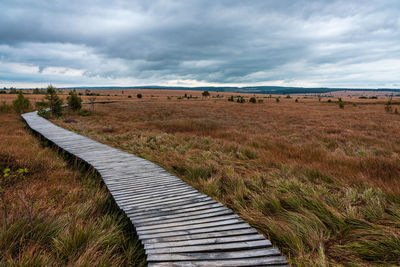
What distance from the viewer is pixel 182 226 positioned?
114 inches

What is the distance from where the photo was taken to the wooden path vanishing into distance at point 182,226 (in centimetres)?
228

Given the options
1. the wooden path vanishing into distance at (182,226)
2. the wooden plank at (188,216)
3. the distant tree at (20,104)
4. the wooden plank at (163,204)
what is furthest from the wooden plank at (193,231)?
the distant tree at (20,104)

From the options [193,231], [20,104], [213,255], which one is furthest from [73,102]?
[213,255]

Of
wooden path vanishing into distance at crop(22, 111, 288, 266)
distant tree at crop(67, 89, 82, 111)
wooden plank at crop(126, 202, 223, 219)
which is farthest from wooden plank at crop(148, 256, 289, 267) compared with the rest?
distant tree at crop(67, 89, 82, 111)

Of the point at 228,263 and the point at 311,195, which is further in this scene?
the point at 311,195

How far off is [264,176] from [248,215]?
2015mm

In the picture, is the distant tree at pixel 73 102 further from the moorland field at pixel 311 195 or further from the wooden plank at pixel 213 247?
the wooden plank at pixel 213 247

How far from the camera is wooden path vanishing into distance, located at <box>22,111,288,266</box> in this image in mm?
2279

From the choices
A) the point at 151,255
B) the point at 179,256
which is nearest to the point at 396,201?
the point at 179,256

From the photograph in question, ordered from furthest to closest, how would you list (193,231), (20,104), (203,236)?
(20,104) < (193,231) < (203,236)

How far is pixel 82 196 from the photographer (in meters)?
4.28

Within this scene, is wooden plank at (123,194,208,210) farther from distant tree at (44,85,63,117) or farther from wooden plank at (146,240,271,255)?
distant tree at (44,85,63,117)

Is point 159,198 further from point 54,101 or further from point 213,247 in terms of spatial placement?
point 54,101

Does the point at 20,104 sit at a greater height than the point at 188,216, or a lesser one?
greater
